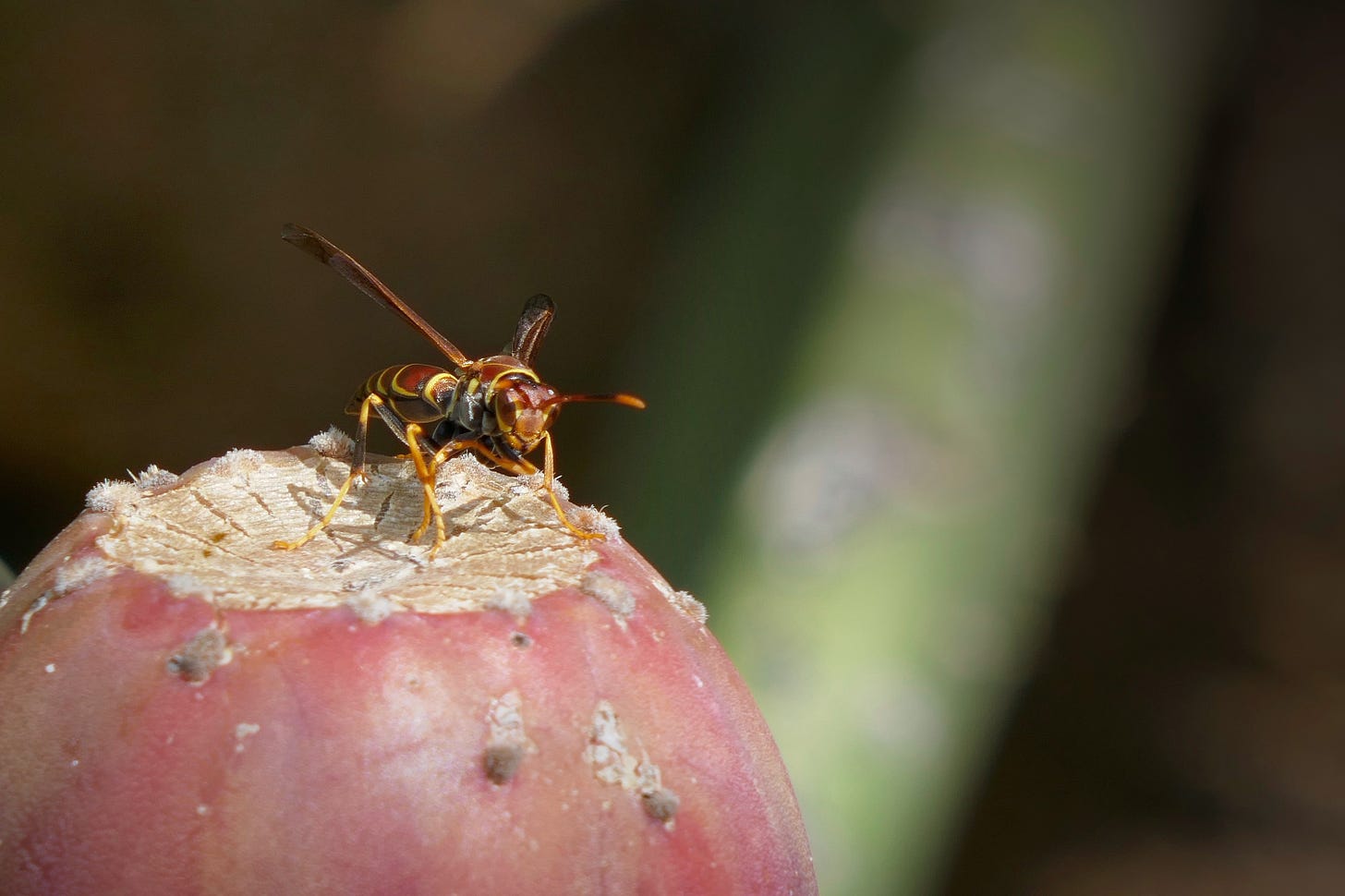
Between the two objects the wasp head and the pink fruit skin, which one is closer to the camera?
the pink fruit skin

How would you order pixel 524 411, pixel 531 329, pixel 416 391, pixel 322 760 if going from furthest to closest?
pixel 531 329, pixel 416 391, pixel 524 411, pixel 322 760

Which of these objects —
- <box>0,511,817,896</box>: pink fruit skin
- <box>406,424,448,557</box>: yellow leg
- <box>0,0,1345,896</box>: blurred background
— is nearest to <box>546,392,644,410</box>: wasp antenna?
<box>406,424,448,557</box>: yellow leg

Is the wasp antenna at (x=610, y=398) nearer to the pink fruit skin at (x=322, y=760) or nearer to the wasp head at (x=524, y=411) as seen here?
the wasp head at (x=524, y=411)

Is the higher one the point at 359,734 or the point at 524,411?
the point at 524,411

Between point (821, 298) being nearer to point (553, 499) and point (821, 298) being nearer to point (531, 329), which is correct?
point (531, 329)

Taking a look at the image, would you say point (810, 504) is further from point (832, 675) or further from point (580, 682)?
point (580, 682)

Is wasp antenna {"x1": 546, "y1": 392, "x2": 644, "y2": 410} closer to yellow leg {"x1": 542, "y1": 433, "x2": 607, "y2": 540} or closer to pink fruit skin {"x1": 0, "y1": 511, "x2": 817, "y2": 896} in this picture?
yellow leg {"x1": 542, "y1": 433, "x2": 607, "y2": 540}

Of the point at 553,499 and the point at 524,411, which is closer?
the point at 553,499

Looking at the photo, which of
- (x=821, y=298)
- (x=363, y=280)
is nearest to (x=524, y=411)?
(x=363, y=280)
